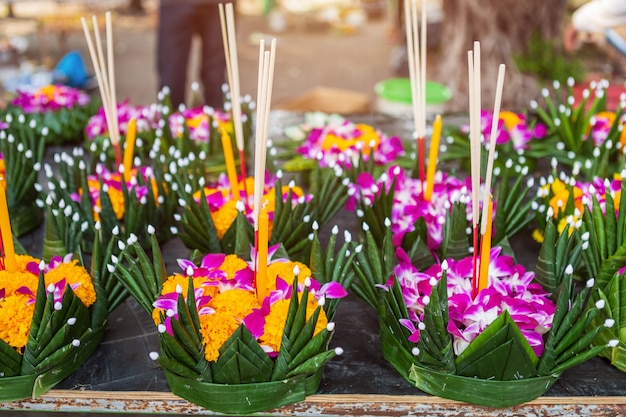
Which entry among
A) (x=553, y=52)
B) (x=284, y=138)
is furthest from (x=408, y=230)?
(x=553, y=52)

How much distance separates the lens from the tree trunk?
4180mm

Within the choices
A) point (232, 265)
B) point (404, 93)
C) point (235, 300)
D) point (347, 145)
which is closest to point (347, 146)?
point (347, 145)

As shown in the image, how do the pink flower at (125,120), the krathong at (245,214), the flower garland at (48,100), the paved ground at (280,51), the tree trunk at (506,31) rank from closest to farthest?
the krathong at (245,214) → the pink flower at (125,120) → the flower garland at (48,100) → the tree trunk at (506,31) → the paved ground at (280,51)

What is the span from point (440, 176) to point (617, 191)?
407 mm

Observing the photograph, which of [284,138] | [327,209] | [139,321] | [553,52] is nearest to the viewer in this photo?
[139,321]

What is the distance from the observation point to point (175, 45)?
11.5 feet

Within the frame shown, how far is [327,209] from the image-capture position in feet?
5.27

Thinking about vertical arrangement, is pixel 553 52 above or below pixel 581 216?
above

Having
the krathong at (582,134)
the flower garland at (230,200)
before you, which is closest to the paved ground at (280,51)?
the krathong at (582,134)

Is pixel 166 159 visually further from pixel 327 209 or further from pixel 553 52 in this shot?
pixel 553 52

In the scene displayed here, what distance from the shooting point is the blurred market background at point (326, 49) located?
13.4 feet

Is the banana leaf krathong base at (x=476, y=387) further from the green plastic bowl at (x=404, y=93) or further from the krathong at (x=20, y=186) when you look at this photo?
the green plastic bowl at (x=404, y=93)

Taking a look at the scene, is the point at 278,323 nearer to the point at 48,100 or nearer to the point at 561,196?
the point at 561,196

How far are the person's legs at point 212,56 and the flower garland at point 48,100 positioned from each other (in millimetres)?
1190
